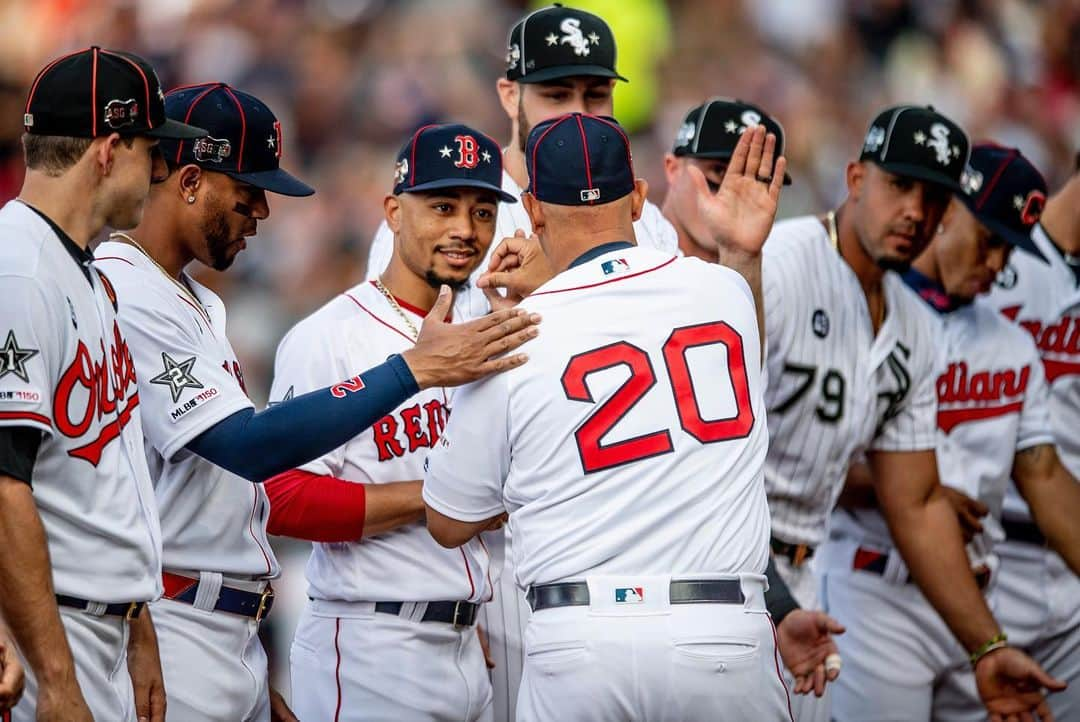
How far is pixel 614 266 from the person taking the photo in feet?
11.4

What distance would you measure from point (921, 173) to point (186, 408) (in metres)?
2.70

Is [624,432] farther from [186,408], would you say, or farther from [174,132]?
[174,132]

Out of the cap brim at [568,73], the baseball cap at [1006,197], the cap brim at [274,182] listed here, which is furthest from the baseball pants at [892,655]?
the cap brim at [274,182]

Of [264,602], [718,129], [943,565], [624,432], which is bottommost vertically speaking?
[943,565]

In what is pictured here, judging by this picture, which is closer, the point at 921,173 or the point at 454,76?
the point at 921,173

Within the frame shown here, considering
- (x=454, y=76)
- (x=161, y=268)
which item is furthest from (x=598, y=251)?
(x=454, y=76)

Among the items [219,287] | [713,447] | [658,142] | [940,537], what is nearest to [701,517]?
[713,447]

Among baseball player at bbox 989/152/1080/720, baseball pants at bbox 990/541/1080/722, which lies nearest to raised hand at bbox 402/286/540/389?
baseball player at bbox 989/152/1080/720

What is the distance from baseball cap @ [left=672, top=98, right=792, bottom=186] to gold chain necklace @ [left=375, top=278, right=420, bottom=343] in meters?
1.36

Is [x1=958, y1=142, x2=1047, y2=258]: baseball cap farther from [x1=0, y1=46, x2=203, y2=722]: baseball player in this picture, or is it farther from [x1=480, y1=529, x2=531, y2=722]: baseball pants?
Result: [x1=0, y1=46, x2=203, y2=722]: baseball player

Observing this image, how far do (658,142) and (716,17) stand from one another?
63.2 inches

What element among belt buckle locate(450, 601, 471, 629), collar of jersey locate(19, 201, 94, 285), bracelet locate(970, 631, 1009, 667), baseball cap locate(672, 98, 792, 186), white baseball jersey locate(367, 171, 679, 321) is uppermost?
baseball cap locate(672, 98, 792, 186)

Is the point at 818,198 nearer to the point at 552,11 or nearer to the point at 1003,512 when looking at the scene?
the point at 1003,512

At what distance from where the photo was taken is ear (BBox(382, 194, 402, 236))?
4.37m
